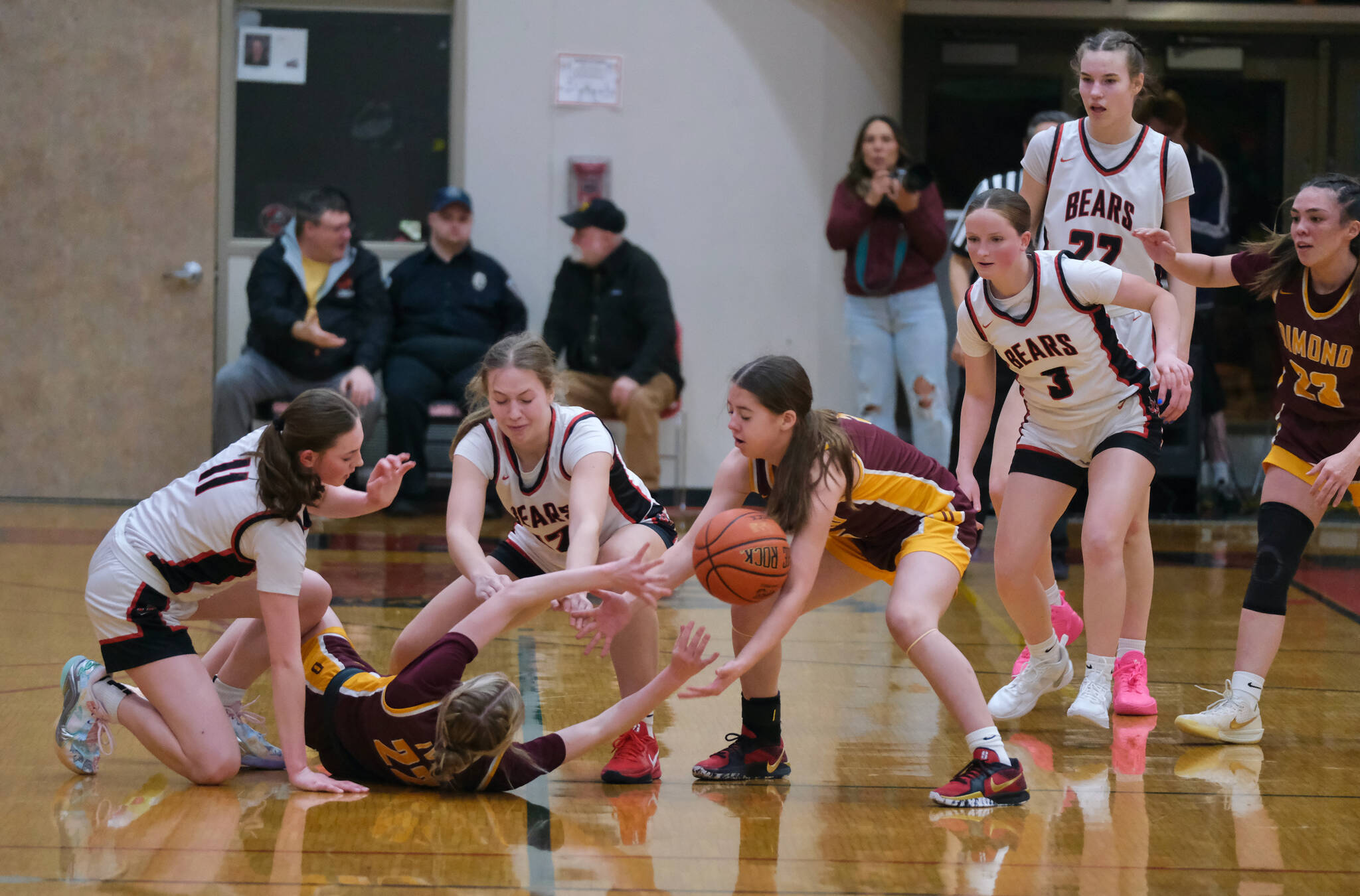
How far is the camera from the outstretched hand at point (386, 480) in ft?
10.5

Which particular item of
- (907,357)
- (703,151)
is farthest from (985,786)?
(703,151)

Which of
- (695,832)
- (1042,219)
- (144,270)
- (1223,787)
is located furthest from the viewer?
(144,270)

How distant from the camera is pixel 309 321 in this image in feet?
22.6

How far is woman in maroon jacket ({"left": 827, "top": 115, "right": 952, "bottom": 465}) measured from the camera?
6.69 meters

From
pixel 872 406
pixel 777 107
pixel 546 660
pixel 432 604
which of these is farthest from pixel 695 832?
pixel 777 107

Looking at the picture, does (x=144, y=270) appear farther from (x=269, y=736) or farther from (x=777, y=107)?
(x=269, y=736)

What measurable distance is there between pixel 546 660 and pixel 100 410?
4370 mm

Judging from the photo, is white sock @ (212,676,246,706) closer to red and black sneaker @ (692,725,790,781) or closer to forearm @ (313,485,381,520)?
forearm @ (313,485,381,520)

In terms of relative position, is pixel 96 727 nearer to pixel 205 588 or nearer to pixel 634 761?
pixel 205 588

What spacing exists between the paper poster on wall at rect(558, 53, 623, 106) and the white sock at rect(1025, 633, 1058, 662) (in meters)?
4.76

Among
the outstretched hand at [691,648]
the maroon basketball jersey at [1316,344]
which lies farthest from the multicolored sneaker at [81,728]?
the maroon basketball jersey at [1316,344]

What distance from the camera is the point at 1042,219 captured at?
4.11 metres

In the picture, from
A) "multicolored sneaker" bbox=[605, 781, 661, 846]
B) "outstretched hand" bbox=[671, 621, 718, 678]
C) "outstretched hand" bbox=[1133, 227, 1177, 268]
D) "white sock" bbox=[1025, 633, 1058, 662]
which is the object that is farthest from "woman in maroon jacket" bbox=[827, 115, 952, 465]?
"outstretched hand" bbox=[671, 621, 718, 678]

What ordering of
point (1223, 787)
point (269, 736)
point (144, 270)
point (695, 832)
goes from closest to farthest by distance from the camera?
1. point (695, 832)
2. point (1223, 787)
3. point (269, 736)
4. point (144, 270)
